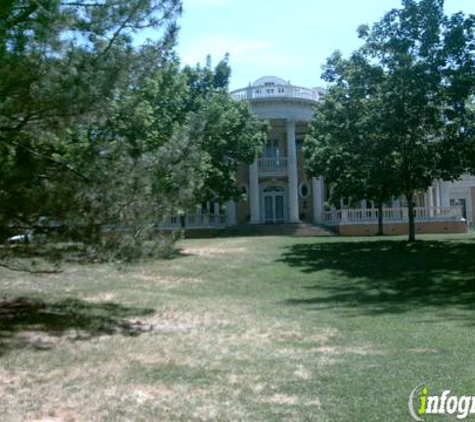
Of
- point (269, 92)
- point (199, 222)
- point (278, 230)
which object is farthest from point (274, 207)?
point (269, 92)

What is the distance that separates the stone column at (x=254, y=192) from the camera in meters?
34.4

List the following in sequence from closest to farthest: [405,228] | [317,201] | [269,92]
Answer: [405,228], [269,92], [317,201]

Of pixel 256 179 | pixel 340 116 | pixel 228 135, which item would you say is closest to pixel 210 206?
pixel 256 179

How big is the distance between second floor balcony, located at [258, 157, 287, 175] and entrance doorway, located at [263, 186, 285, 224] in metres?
1.40

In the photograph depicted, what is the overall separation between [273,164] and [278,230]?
21.4ft

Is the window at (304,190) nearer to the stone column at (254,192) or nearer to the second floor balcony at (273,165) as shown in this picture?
the second floor balcony at (273,165)

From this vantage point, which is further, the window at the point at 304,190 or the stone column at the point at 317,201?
the window at the point at 304,190

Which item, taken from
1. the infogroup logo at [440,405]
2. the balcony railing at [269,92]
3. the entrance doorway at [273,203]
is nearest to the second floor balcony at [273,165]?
the entrance doorway at [273,203]

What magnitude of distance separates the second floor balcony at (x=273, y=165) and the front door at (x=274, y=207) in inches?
68.3

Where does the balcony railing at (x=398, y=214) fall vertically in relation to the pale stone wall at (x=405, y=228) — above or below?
above

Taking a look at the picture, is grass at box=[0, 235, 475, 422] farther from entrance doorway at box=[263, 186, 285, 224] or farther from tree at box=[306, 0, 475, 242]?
entrance doorway at box=[263, 186, 285, 224]

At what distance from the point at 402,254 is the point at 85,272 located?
34.8 ft

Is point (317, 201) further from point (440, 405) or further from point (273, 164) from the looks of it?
point (440, 405)

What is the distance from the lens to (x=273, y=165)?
3675 centimetres
